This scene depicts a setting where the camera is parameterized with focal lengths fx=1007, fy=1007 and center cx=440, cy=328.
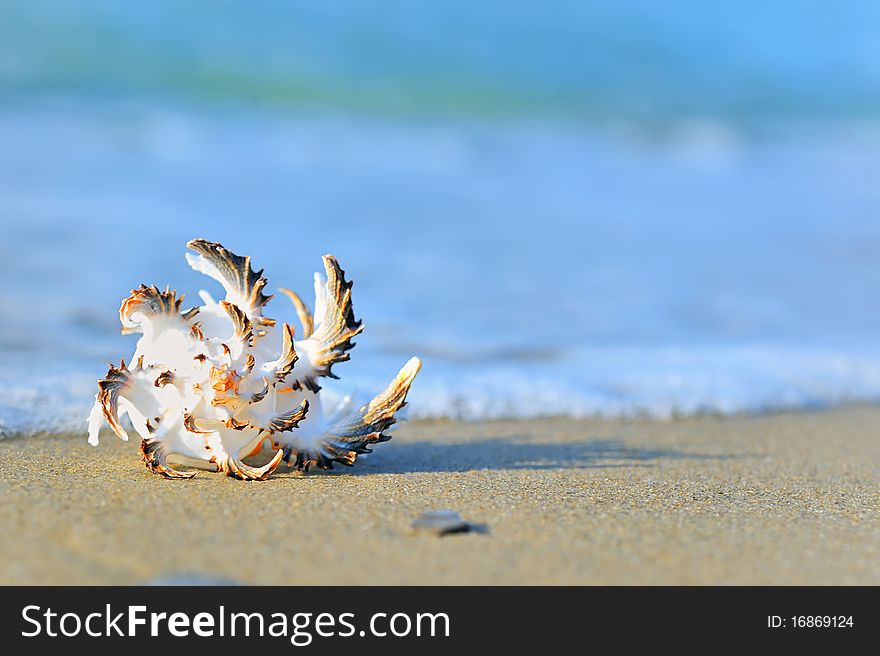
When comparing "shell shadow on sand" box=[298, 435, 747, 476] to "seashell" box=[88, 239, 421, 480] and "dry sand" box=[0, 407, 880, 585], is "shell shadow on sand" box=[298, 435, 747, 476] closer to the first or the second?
"dry sand" box=[0, 407, 880, 585]

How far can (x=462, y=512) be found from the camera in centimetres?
218

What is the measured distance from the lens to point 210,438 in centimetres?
235

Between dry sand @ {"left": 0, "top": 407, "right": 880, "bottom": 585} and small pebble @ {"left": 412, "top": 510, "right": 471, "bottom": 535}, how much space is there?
30 millimetres

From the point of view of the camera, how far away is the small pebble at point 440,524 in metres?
1.99

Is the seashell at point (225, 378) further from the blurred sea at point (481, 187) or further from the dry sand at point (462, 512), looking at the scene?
the blurred sea at point (481, 187)

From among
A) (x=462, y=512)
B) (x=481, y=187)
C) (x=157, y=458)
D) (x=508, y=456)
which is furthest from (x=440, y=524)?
(x=481, y=187)

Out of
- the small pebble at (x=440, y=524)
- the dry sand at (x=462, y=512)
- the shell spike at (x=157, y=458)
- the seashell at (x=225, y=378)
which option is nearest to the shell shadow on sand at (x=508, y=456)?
A: the dry sand at (x=462, y=512)

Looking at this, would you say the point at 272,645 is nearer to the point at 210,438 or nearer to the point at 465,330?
the point at 210,438

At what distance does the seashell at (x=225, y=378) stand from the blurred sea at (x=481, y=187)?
93 centimetres

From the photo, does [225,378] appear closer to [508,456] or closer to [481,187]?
[508,456]

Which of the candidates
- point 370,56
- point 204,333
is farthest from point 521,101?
point 204,333

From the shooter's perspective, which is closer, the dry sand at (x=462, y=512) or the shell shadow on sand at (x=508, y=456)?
the dry sand at (x=462, y=512)

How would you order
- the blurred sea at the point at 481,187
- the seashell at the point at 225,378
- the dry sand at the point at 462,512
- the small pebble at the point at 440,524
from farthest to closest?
1. the blurred sea at the point at 481,187
2. the seashell at the point at 225,378
3. the small pebble at the point at 440,524
4. the dry sand at the point at 462,512

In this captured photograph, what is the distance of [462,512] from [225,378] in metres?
0.62
